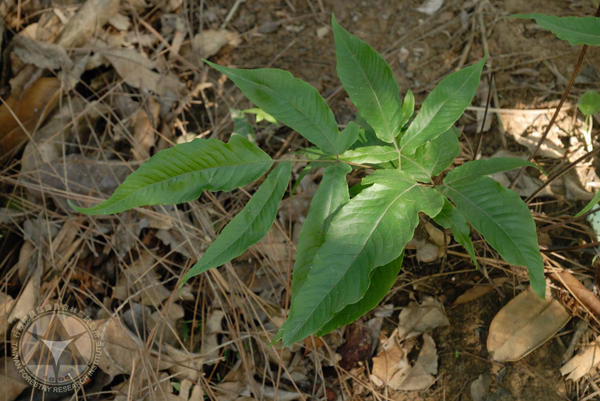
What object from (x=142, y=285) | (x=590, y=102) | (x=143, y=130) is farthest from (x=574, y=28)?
(x=143, y=130)

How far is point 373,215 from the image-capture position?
113cm

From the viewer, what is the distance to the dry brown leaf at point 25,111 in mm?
2291

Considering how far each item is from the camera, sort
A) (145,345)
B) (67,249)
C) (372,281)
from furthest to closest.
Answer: (67,249)
(145,345)
(372,281)

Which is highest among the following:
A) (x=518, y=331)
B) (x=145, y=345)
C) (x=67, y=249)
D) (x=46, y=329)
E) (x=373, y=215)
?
(x=373, y=215)

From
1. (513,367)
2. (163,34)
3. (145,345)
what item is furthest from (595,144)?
(163,34)

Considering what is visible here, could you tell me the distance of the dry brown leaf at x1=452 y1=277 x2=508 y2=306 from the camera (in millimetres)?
1686

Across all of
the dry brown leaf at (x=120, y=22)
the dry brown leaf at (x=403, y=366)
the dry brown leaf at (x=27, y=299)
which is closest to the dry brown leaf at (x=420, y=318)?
the dry brown leaf at (x=403, y=366)

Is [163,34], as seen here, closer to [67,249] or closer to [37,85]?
[37,85]

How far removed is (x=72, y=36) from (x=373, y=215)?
2.25 m

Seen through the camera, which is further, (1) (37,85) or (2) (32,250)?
(1) (37,85)

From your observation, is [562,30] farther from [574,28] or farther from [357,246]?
[357,246]

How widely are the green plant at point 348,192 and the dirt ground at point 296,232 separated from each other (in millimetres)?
600

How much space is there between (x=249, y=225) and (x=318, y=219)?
0.63ft

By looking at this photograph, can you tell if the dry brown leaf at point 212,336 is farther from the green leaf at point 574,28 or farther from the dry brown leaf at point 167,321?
the green leaf at point 574,28
